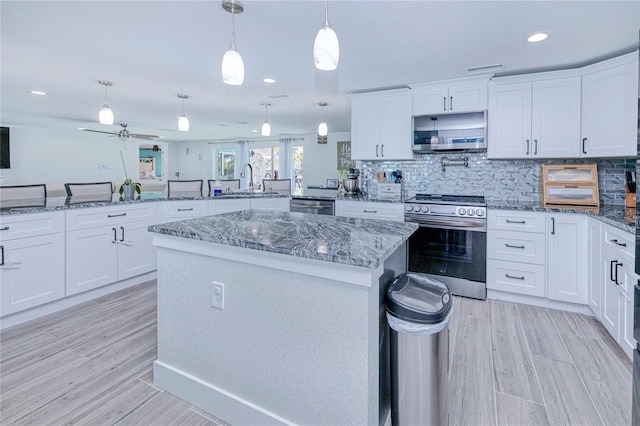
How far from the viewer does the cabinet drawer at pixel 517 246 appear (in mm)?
3059

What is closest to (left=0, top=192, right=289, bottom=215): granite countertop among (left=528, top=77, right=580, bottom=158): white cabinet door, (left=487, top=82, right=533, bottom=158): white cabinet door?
(left=487, top=82, right=533, bottom=158): white cabinet door

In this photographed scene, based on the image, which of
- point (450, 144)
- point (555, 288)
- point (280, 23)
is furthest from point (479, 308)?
point (280, 23)

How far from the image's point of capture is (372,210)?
3.86 metres

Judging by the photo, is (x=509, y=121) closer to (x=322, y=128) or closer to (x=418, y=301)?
(x=322, y=128)

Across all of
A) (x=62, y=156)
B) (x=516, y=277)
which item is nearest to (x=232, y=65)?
(x=516, y=277)

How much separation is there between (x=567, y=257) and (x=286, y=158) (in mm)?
7435

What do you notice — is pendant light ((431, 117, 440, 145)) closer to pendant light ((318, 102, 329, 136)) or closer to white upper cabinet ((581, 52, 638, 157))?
white upper cabinet ((581, 52, 638, 157))

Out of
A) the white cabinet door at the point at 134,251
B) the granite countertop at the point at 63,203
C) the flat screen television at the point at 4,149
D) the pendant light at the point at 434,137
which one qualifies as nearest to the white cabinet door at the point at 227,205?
the granite countertop at the point at 63,203

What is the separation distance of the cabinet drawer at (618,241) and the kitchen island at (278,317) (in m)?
1.44

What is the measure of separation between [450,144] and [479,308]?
1743mm

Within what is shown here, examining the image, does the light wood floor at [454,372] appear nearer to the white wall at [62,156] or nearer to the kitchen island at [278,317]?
the kitchen island at [278,317]

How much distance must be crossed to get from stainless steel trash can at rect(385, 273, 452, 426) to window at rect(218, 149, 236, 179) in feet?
32.2

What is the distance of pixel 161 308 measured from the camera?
1.86m

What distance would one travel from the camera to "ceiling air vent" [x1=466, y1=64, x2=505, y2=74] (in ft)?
10.5
